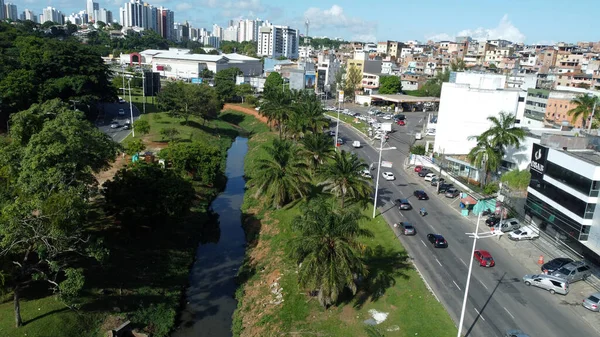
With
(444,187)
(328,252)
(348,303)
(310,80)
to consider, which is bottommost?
(348,303)

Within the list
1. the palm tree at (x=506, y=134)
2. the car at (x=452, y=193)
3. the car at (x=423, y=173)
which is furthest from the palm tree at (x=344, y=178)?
the car at (x=423, y=173)

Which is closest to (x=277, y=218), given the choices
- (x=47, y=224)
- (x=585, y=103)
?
(x=47, y=224)

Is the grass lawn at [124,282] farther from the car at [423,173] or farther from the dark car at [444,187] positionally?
the car at [423,173]

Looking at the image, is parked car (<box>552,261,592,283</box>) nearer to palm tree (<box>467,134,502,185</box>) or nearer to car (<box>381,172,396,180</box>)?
palm tree (<box>467,134,502,185</box>)

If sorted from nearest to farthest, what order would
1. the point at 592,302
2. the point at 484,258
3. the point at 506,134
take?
the point at 592,302, the point at 484,258, the point at 506,134

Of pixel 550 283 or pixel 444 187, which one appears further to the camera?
pixel 444 187

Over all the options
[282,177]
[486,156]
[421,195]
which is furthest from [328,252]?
[486,156]

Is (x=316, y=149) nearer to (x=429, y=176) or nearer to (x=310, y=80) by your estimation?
(x=429, y=176)

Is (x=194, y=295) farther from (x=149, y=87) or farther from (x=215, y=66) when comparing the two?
(x=215, y=66)
